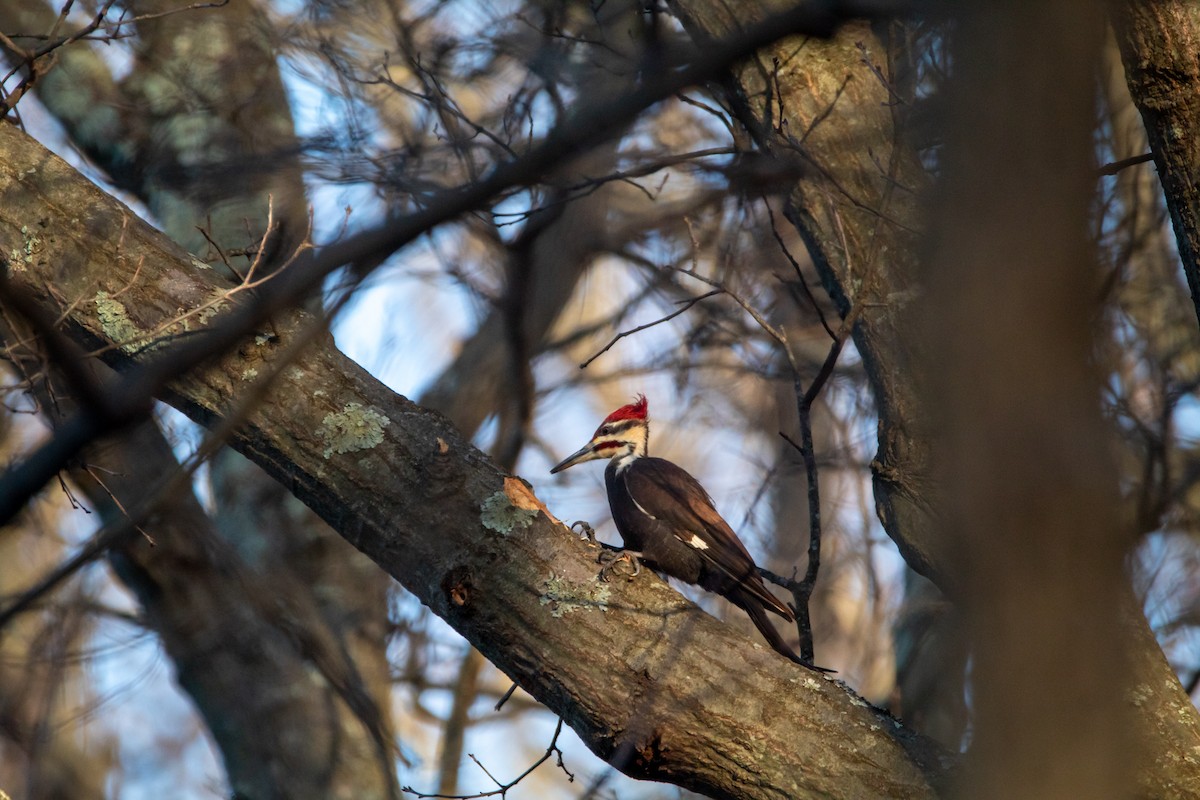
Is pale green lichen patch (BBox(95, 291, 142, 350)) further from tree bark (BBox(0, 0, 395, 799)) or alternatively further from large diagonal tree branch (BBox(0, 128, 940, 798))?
tree bark (BBox(0, 0, 395, 799))

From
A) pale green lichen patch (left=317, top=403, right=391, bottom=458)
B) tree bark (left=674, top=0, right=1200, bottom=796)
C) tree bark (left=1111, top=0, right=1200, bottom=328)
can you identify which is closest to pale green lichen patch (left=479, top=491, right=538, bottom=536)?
pale green lichen patch (left=317, top=403, right=391, bottom=458)

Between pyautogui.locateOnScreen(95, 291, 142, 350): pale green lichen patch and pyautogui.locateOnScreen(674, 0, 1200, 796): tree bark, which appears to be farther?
pyautogui.locateOnScreen(95, 291, 142, 350): pale green lichen patch

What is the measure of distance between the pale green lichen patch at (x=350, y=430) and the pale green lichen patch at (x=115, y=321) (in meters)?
0.58

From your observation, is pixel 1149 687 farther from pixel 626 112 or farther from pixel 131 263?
pixel 131 263

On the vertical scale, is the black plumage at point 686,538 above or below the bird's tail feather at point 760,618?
above

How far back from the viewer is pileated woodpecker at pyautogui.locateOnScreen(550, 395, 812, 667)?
3.89 metres

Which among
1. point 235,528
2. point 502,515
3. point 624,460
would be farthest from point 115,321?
point 235,528

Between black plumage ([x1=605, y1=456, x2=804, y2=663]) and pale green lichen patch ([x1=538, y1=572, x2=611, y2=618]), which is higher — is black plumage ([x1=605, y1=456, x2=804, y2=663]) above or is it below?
above

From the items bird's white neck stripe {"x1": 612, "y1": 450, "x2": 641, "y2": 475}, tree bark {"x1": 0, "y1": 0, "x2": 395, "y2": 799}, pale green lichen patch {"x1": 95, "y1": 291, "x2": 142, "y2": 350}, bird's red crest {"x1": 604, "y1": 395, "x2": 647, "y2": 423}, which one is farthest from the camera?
bird's red crest {"x1": 604, "y1": 395, "x2": 647, "y2": 423}

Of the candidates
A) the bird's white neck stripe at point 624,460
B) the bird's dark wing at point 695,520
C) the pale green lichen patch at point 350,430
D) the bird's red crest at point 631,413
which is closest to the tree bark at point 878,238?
the bird's dark wing at point 695,520

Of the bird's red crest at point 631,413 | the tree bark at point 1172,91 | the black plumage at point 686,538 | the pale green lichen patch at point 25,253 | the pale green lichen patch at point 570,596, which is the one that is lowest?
the pale green lichen patch at point 570,596

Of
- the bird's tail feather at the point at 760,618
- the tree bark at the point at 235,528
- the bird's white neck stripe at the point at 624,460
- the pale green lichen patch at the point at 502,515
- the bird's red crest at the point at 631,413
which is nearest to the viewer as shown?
the pale green lichen patch at the point at 502,515

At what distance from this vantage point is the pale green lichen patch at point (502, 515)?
2.63 meters

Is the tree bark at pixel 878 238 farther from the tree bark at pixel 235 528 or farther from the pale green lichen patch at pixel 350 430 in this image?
the tree bark at pixel 235 528
